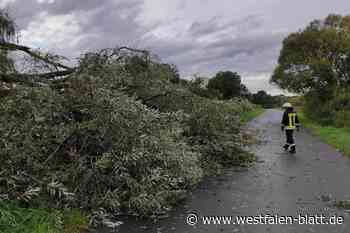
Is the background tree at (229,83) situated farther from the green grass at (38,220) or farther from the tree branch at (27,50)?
the green grass at (38,220)

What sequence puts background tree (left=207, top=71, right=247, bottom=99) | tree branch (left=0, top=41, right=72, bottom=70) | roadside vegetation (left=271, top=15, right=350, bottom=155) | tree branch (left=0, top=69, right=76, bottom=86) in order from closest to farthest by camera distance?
1. tree branch (left=0, top=69, right=76, bottom=86)
2. tree branch (left=0, top=41, right=72, bottom=70)
3. roadside vegetation (left=271, top=15, right=350, bottom=155)
4. background tree (left=207, top=71, right=247, bottom=99)

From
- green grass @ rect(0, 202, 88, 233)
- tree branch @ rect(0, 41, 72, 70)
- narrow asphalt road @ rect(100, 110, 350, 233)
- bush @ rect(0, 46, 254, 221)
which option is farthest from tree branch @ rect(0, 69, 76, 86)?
narrow asphalt road @ rect(100, 110, 350, 233)

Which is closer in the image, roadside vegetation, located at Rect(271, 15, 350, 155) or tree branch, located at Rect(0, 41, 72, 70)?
tree branch, located at Rect(0, 41, 72, 70)

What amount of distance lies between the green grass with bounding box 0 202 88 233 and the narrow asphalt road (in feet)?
2.22

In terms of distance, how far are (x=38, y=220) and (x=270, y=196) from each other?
4156mm

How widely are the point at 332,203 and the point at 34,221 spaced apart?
481 centimetres

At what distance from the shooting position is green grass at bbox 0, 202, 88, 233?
580 cm

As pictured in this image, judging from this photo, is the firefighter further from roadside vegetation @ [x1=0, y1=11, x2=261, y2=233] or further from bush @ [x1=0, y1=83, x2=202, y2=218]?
bush @ [x1=0, y1=83, x2=202, y2=218]

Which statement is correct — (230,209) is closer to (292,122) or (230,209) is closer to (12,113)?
(12,113)

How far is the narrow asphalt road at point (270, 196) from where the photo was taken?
6512mm

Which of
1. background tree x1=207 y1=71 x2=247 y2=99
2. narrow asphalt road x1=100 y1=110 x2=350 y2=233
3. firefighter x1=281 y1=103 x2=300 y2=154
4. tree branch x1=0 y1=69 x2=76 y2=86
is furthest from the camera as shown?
background tree x1=207 y1=71 x2=247 y2=99

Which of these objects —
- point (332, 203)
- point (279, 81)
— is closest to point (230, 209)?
point (332, 203)

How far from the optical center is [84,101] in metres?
8.44

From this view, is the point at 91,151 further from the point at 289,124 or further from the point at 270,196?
the point at 289,124
